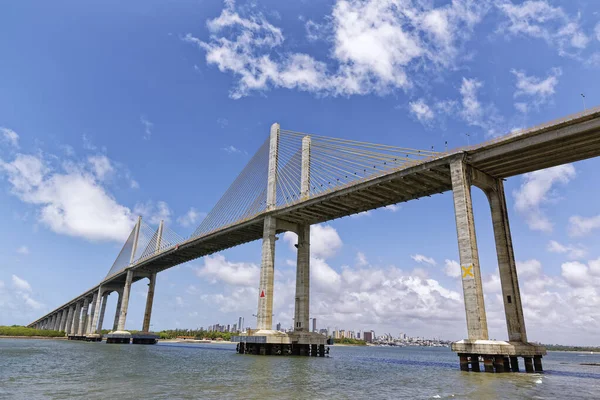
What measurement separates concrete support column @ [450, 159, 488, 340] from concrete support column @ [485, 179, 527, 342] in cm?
493

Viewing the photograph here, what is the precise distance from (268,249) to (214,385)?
1304 inches

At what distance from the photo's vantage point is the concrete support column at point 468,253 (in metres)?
29.8

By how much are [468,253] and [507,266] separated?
22.3ft

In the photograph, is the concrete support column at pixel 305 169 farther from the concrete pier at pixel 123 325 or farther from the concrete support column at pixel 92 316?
the concrete support column at pixel 92 316

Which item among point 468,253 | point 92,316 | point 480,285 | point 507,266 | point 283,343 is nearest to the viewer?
point 480,285

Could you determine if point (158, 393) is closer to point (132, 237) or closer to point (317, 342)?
point (317, 342)

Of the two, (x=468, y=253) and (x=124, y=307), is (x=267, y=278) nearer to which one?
(x=468, y=253)

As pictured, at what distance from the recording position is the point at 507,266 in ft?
116

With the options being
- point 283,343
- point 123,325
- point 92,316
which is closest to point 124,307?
point 123,325

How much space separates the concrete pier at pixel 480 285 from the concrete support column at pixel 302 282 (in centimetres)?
2565

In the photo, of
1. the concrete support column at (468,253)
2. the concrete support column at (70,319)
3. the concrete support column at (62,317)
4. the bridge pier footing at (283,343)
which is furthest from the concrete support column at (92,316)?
the concrete support column at (468,253)

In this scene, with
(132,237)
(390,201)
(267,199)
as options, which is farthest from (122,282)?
(390,201)

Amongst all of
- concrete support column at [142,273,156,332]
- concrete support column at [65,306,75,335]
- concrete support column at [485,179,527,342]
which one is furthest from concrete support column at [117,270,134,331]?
concrete support column at [485,179,527,342]

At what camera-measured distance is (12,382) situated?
20.5 m
